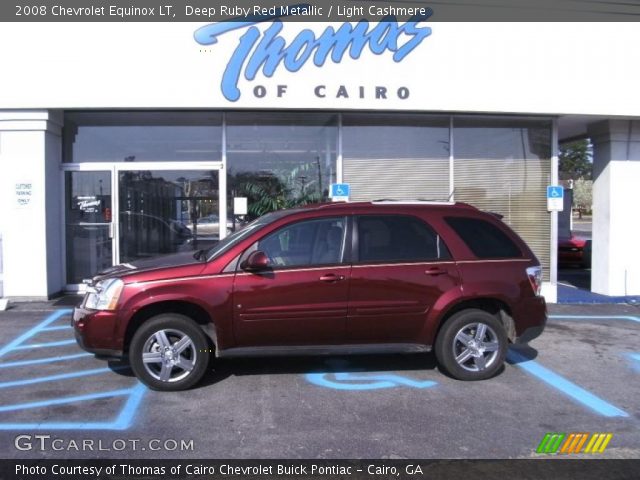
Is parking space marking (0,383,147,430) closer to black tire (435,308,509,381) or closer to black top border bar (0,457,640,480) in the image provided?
black top border bar (0,457,640,480)

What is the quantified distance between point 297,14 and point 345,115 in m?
1.97

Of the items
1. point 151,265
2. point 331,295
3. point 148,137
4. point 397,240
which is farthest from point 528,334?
point 148,137

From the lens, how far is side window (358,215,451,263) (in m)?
5.84

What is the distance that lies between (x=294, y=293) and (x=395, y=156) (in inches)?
241

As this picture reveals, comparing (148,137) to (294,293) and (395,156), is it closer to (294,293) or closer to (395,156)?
(395,156)

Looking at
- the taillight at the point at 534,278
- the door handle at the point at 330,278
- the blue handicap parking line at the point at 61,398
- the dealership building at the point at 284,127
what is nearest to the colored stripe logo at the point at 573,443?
the taillight at the point at 534,278

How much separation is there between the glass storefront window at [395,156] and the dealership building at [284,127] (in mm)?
27

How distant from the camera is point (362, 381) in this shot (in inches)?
232

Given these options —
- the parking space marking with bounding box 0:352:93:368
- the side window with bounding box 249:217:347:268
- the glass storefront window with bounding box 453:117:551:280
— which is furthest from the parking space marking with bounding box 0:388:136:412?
the glass storefront window with bounding box 453:117:551:280

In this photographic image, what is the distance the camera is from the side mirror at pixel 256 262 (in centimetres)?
542

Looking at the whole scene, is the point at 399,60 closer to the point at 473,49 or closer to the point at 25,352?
the point at 473,49

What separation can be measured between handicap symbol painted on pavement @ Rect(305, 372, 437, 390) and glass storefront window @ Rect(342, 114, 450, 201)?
5.35 m

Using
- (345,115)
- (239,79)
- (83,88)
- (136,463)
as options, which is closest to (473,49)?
(345,115)

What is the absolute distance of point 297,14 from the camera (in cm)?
1008
